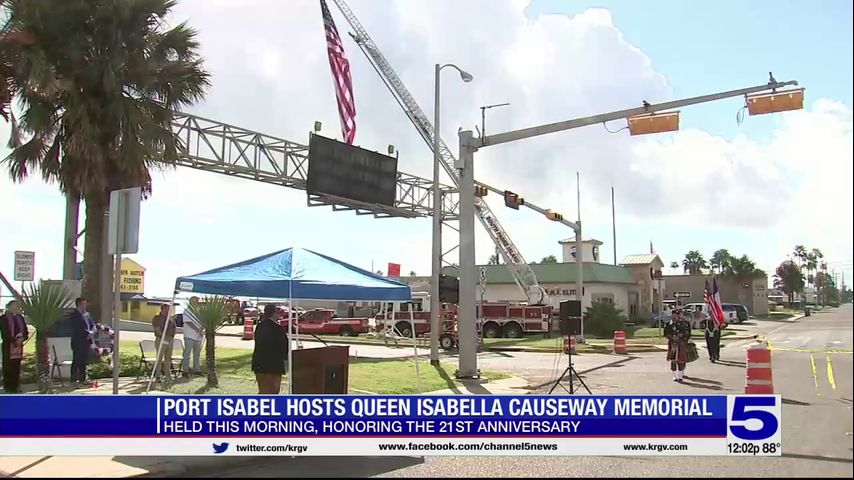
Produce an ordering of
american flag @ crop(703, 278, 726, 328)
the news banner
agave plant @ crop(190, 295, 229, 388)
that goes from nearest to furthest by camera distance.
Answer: the news banner
agave plant @ crop(190, 295, 229, 388)
american flag @ crop(703, 278, 726, 328)

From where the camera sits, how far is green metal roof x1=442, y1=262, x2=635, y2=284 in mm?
44906

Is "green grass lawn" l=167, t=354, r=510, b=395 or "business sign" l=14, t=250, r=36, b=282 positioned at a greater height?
"business sign" l=14, t=250, r=36, b=282

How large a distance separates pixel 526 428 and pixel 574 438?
0.48 meters

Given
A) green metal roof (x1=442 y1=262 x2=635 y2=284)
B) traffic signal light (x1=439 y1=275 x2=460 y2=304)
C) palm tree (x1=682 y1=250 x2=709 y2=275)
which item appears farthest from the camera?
palm tree (x1=682 y1=250 x2=709 y2=275)

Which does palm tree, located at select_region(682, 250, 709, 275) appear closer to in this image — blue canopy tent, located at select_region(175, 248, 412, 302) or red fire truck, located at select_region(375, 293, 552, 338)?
red fire truck, located at select_region(375, 293, 552, 338)

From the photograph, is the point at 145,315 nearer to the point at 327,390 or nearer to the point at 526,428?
the point at 327,390

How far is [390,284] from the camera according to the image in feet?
36.4

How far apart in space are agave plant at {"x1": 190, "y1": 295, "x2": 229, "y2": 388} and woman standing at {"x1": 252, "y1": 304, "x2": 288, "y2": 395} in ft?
14.5

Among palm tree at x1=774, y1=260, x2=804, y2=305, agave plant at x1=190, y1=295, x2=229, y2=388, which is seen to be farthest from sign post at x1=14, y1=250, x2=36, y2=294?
palm tree at x1=774, y1=260, x2=804, y2=305

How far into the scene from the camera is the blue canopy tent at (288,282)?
9836 mm

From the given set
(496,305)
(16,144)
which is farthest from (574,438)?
(496,305)

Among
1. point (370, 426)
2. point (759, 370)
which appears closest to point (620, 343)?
point (759, 370)

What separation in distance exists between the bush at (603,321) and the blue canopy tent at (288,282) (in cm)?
2744

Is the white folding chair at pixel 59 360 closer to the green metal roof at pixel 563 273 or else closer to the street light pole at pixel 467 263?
the street light pole at pixel 467 263
